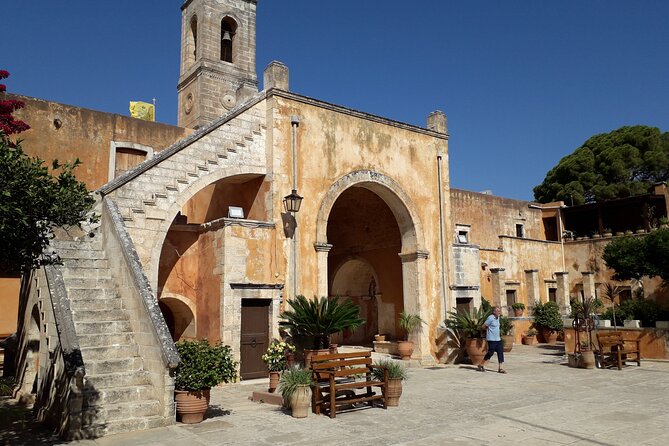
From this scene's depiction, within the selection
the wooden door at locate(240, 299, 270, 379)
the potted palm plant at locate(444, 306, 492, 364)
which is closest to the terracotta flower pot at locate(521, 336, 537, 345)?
the potted palm plant at locate(444, 306, 492, 364)

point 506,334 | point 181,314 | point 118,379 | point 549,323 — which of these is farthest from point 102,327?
point 549,323

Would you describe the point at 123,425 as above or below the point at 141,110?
below

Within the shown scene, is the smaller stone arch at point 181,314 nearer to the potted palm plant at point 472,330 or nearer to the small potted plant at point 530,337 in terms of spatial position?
the potted palm plant at point 472,330

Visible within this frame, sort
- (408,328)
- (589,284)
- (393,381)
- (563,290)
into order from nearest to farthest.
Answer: (393,381) < (408,328) < (563,290) < (589,284)

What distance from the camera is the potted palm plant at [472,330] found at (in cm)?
1450

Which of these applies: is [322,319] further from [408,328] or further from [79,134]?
[79,134]

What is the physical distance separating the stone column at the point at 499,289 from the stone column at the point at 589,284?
6.32 m

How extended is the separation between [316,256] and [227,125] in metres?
4.00

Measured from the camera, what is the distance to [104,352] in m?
8.04

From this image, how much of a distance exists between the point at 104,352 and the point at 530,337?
1918 centimetres

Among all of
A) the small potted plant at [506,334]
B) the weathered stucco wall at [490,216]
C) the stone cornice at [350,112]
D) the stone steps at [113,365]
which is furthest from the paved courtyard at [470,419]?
the weathered stucco wall at [490,216]

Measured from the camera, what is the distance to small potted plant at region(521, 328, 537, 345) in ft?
74.7

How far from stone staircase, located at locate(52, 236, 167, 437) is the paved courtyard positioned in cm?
34

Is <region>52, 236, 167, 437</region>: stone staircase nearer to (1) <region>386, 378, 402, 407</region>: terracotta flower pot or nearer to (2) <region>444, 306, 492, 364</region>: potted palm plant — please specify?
(1) <region>386, 378, 402, 407</region>: terracotta flower pot
